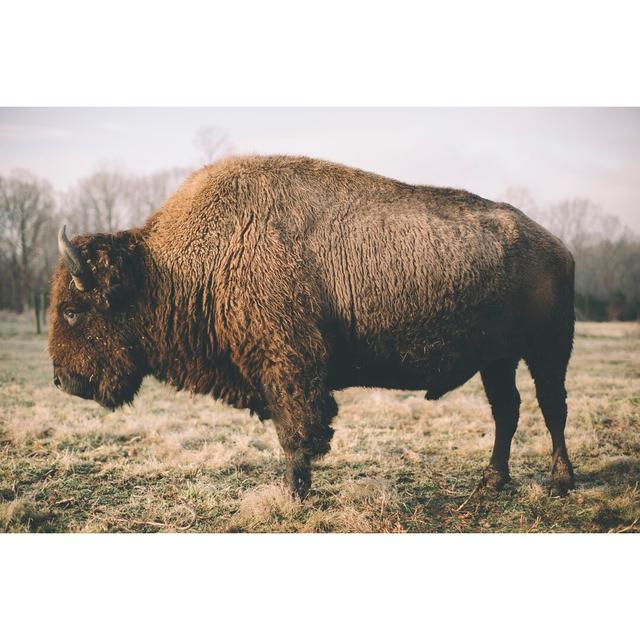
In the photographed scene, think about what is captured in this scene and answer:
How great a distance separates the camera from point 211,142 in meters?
7.03

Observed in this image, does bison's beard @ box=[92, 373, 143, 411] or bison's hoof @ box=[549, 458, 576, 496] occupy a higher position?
Answer: bison's beard @ box=[92, 373, 143, 411]

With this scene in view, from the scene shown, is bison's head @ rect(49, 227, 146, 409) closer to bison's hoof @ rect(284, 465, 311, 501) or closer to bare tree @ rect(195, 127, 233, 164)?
bison's hoof @ rect(284, 465, 311, 501)

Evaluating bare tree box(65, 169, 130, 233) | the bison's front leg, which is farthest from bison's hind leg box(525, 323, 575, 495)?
bare tree box(65, 169, 130, 233)

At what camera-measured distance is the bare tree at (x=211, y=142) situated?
267 inches

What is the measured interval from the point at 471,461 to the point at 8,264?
6.75 meters

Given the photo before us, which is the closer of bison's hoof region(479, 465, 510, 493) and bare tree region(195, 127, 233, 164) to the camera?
bison's hoof region(479, 465, 510, 493)

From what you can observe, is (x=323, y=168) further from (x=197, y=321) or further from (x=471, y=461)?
(x=471, y=461)

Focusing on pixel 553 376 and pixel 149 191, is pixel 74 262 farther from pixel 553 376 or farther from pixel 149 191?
pixel 149 191

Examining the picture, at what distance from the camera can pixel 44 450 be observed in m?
5.63

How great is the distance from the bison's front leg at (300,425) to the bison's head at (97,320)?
4.18 feet

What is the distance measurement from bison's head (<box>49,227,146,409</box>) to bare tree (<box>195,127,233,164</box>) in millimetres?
2689

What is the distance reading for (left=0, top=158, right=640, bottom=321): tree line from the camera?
288 inches

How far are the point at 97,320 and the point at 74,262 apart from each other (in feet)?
1.62

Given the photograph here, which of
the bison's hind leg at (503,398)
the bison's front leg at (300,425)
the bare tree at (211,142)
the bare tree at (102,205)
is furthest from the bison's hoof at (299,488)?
the bare tree at (102,205)
